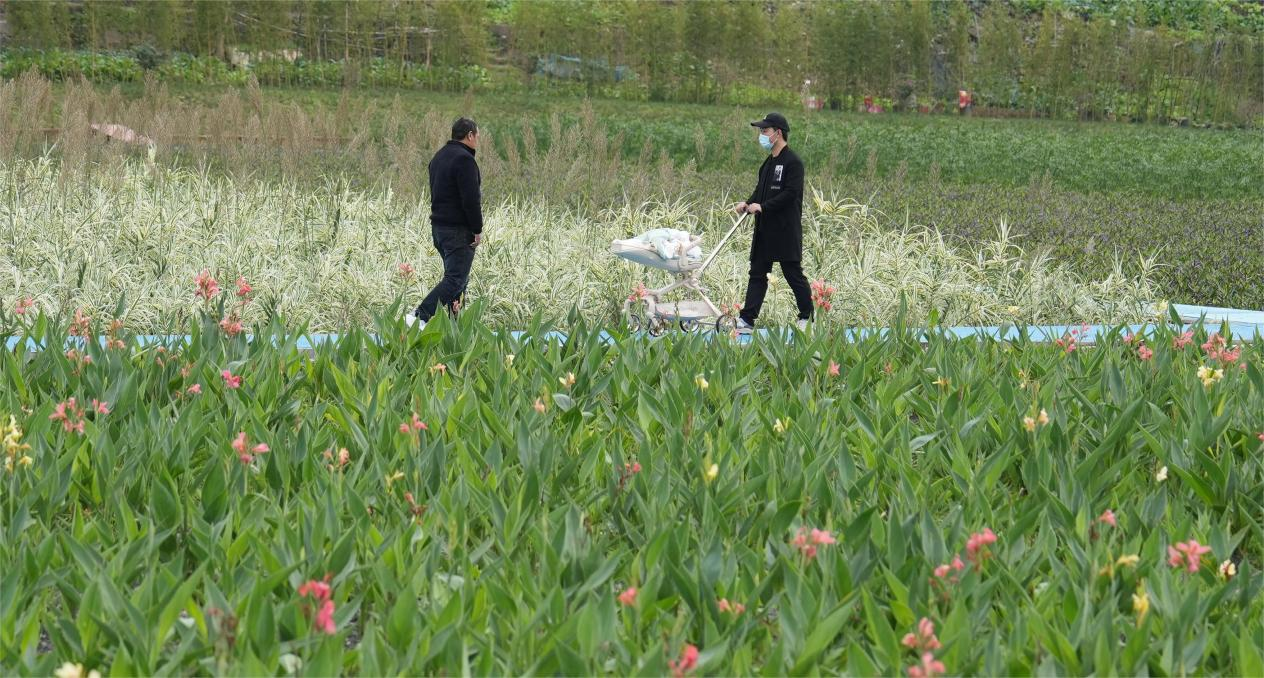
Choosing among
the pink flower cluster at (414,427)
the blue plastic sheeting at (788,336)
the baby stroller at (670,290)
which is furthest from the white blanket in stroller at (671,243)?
the pink flower cluster at (414,427)

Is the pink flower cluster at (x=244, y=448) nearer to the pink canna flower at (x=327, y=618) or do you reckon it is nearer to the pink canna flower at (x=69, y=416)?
the pink canna flower at (x=69, y=416)

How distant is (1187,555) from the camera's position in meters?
2.95

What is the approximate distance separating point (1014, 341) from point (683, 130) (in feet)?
58.6

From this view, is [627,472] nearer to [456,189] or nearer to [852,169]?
[456,189]

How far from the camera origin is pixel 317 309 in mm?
7715

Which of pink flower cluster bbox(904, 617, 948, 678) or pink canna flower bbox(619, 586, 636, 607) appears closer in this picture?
pink flower cluster bbox(904, 617, 948, 678)

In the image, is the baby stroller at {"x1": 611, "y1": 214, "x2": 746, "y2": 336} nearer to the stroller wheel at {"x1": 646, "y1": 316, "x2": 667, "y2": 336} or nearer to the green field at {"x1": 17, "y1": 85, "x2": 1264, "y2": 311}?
the stroller wheel at {"x1": 646, "y1": 316, "x2": 667, "y2": 336}

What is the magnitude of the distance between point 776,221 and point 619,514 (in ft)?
13.6

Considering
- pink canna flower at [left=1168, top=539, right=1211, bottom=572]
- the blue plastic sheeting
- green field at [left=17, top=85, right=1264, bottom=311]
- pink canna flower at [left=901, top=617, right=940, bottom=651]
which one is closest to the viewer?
pink canna flower at [left=901, top=617, right=940, bottom=651]

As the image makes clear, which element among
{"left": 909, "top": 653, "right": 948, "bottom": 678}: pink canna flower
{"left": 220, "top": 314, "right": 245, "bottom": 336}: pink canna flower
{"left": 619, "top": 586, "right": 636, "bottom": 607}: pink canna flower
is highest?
{"left": 909, "top": 653, "right": 948, "bottom": 678}: pink canna flower

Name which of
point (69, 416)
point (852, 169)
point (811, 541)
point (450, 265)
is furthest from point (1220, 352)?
point (852, 169)

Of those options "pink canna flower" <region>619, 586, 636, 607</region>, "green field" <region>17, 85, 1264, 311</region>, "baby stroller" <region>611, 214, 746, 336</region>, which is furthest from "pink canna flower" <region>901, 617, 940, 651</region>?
"green field" <region>17, 85, 1264, 311</region>

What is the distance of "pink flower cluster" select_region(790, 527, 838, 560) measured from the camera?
2869 millimetres

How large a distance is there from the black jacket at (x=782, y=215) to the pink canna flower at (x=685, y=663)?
5.07 m
